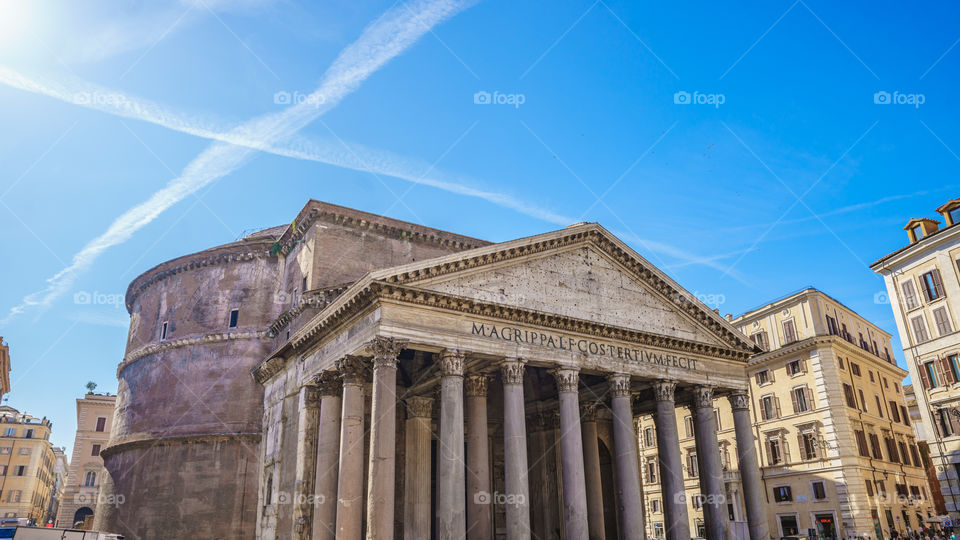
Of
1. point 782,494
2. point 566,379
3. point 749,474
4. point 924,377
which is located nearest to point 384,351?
point 566,379

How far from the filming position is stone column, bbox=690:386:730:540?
62.5 feet

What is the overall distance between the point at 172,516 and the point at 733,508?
1022 inches

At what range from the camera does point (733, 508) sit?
32781mm

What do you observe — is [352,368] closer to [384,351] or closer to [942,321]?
[384,351]

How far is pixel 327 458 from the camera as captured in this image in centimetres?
1741

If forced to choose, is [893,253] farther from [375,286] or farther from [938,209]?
[375,286]

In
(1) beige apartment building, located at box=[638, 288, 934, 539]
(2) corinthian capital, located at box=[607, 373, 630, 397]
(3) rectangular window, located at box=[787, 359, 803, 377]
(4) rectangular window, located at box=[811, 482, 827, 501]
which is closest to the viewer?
(2) corinthian capital, located at box=[607, 373, 630, 397]

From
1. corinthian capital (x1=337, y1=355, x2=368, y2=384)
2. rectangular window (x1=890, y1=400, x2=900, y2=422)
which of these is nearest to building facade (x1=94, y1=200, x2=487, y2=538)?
corinthian capital (x1=337, y1=355, x2=368, y2=384)

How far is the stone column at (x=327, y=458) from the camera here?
1700cm

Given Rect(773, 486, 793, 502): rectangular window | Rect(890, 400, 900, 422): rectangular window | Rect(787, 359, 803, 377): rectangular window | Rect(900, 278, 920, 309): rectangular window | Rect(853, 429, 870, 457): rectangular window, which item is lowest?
Rect(773, 486, 793, 502): rectangular window

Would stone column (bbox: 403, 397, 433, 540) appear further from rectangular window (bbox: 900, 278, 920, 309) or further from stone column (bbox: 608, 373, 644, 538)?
rectangular window (bbox: 900, 278, 920, 309)

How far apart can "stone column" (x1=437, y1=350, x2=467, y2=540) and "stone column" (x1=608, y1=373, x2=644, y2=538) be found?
4865mm

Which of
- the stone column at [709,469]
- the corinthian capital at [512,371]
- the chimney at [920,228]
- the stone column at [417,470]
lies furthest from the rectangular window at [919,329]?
the stone column at [417,470]

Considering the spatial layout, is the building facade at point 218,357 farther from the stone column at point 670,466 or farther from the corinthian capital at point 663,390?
the stone column at point 670,466
